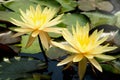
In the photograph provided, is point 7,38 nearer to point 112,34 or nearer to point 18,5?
point 18,5

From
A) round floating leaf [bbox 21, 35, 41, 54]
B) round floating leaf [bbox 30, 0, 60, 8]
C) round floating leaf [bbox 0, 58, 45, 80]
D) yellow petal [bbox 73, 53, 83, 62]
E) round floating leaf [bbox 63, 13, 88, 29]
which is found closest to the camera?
yellow petal [bbox 73, 53, 83, 62]

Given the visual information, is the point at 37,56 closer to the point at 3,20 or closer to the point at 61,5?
the point at 3,20

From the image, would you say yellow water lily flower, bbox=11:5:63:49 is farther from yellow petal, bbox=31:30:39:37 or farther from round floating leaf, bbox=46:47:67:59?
round floating leaf, bbox=46:47:67:59

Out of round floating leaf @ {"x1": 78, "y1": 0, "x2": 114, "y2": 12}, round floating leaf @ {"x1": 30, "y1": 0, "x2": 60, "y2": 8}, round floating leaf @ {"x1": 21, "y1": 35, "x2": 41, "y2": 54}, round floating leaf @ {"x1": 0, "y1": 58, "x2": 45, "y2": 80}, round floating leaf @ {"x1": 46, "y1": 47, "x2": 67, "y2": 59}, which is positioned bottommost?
round floating leaf @ {"x1": 0, "y1": 58, "x2": 45, "y2": 80}

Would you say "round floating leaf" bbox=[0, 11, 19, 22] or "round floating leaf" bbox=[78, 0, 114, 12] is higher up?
"round floating leaf" bbox=[0, 11, 19, 22]

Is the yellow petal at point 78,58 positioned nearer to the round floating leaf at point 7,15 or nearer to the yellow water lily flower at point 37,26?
the yellow water lily flower at point 37,26

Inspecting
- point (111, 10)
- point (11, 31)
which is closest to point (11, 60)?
point (11, 31)

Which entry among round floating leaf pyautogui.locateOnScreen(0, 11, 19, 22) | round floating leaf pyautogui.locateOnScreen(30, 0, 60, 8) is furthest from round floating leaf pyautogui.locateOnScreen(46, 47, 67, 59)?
round floating leaf pyautogui.locateOnScreen(30, 0, 60, 8)

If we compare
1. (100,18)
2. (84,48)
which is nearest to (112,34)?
(100,18)

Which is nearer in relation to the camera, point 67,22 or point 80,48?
point 80,48

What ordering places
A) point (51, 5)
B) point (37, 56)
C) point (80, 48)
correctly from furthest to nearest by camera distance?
point (51, 5), point (37, 56), point (80, 48)

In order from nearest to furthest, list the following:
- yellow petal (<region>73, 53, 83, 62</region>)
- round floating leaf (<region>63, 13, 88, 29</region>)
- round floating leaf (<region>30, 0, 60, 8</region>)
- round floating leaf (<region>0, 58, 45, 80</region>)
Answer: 1. yellow petal (<region>73, 53, 83, 62</region>)
2. round floating leaf (<region>0, 58, 45, 80</region>)
3. round floating leaf (<region>63, 13, 88, 29</region>)
4. round floating leaf (<region>30, 0, 60, 8</region>)
